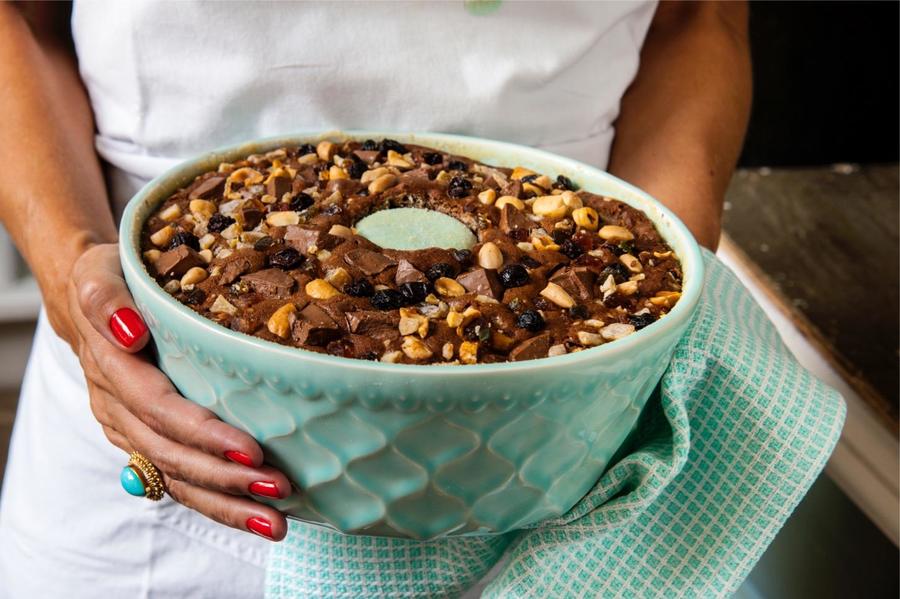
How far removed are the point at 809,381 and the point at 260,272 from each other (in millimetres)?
349

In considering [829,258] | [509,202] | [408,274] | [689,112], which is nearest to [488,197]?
[509,202]

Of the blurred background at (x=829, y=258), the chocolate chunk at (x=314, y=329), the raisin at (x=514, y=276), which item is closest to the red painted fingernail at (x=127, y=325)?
the chocolate chunk at (x=314, y=329)

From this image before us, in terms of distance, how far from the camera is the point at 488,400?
452 millimetres

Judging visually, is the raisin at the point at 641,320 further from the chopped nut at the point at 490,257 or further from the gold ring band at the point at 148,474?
the gold ring band at the point at 148,474

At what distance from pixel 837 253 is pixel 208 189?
37.5 inches

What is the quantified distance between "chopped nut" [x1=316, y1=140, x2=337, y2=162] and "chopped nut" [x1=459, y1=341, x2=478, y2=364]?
0.24 m

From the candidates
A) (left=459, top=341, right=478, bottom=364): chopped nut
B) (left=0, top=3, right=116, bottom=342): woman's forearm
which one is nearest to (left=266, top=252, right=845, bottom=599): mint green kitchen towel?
(left=459, top=341, right=478, bottom=364): chopped nut

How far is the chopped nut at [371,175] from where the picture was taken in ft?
2.10

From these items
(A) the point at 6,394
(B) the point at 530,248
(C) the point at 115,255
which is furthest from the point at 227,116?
(A) the point at 6,394

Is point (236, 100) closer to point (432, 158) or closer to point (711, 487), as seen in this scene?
point (432, 158)

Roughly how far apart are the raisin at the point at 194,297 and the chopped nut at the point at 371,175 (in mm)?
157

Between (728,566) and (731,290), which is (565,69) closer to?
(731,290)

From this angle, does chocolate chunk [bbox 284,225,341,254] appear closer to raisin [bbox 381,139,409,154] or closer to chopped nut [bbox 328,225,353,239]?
chopped nut [bbox 328,225,353,239]

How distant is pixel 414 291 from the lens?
527 mm
